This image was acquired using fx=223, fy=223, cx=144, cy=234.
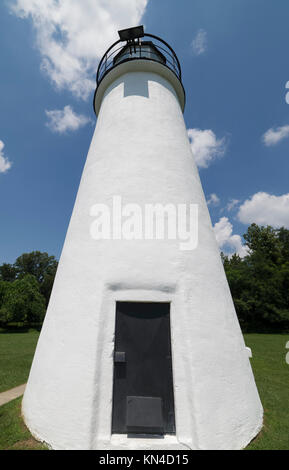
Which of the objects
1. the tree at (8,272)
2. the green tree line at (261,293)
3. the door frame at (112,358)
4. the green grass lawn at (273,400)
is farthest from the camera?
the tree at (8,272)

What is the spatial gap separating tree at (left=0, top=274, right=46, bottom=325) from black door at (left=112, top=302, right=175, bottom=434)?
91.8ft

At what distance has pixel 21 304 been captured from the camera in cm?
2689

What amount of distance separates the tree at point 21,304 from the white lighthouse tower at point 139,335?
87.7ft

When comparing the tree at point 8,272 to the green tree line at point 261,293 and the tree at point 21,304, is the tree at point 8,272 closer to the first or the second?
the tree at point 21,304

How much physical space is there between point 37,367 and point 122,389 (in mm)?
1660

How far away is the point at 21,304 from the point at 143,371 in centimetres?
2819

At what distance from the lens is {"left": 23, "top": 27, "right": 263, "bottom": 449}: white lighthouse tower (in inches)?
134

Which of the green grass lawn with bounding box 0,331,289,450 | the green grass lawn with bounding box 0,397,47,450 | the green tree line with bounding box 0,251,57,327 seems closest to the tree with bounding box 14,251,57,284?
the green tree line with bounding box 0,251,57,327

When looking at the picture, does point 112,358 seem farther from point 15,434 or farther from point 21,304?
point 21,304

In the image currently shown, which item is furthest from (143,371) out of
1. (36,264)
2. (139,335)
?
(36,264)

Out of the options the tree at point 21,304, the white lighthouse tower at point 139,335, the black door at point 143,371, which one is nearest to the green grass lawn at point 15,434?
the white lighthouse tower at point 139,335

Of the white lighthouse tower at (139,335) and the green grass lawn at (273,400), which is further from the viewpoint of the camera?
the green grass lawn at (273,400)

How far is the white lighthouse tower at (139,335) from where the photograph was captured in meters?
3.40

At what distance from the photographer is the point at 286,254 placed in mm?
34094
